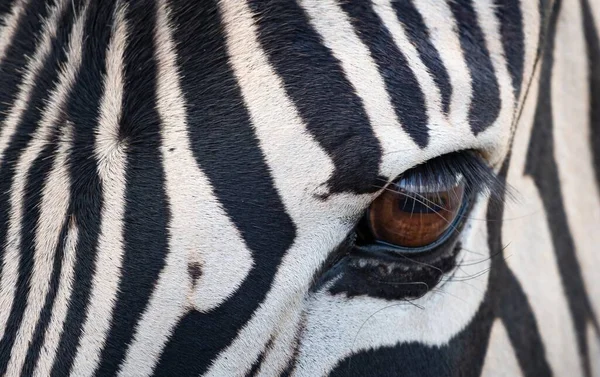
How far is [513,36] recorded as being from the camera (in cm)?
132

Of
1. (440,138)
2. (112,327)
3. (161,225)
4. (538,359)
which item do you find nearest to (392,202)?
(440,138)

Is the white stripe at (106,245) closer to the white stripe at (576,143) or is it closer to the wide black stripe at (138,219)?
the wide black stripe at (138,219)

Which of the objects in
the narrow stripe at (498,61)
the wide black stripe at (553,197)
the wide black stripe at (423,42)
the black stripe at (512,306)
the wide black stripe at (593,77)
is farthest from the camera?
the wide black stripe at (593,77)

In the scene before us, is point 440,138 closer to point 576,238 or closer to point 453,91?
point 453,91

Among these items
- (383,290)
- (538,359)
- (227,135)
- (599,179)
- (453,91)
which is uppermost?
(227,135)

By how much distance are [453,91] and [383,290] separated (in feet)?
1.29

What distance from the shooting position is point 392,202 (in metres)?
1.23

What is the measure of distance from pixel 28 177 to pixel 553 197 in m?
1.28

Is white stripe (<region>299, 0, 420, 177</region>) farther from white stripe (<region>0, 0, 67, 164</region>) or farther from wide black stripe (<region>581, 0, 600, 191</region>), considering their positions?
wide black stripe (<region>581, 0, 600, 191</region>)

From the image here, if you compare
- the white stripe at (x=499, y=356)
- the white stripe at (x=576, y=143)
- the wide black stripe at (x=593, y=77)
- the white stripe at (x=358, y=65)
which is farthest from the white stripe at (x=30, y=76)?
the wide black stripe at (x=593, y=77)

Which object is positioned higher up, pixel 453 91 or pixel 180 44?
pixel 180 44

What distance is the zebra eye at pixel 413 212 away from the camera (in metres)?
1.22

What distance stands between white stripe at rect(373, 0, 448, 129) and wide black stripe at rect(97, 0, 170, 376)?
42 cm

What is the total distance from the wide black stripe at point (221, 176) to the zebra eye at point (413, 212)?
0.18 metres
